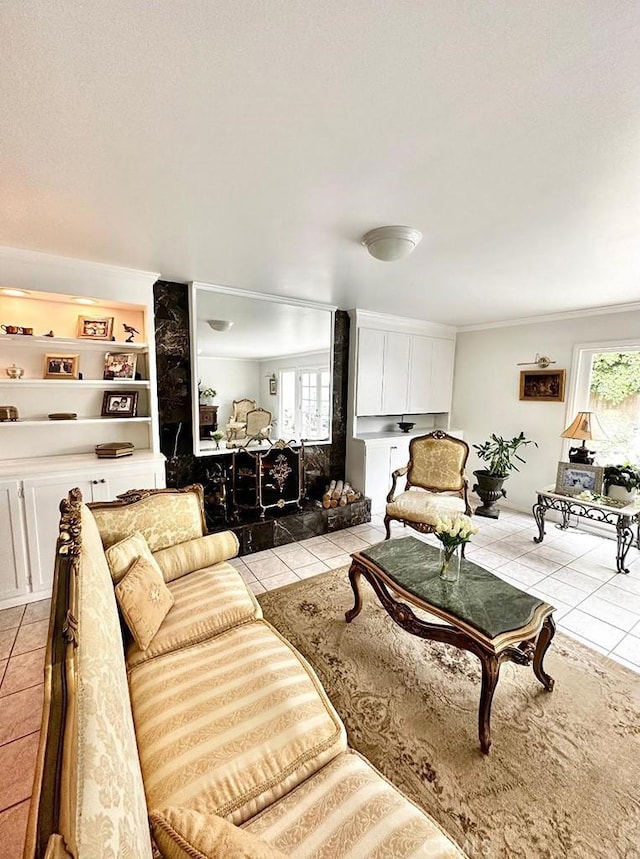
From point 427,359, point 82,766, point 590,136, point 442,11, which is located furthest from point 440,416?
point 82,766

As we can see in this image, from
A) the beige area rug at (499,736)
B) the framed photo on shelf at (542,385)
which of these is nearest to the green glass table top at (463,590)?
the beige area rug at (499,736)

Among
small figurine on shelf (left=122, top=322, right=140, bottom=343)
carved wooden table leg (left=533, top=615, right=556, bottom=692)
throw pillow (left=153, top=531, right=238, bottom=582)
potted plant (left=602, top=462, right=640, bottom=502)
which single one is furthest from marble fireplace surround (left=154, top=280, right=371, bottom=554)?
potted plant (left=602, top=462, right=640, bottom=502)

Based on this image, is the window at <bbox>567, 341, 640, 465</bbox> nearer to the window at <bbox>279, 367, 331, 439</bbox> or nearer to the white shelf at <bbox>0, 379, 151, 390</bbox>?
the window at <bbox>279, 367, 331, 439</bbox>

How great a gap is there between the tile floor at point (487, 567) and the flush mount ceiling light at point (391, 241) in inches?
96.7

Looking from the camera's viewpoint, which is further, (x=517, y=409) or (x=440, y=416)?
(x=440, y=416)

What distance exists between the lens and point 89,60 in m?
1.03

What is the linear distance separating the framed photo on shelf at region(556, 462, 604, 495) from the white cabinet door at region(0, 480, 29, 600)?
461cm

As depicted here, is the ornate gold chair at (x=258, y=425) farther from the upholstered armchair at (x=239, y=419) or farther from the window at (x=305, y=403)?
the window at (x=305, y=403)

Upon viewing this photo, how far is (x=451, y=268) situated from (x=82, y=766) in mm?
3084

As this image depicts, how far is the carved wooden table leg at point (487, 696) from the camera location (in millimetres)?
1559

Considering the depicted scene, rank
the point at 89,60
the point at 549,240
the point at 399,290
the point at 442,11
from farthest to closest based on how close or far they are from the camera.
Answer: the point at 399,290 → the point at 549,240 → the point at 89,60 → the point at 442,11

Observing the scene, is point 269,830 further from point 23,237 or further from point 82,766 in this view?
point 23,237

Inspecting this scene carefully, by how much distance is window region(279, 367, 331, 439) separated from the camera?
158 inches

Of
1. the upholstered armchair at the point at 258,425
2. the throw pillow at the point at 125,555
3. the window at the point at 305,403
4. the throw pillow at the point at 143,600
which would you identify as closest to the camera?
the throw pillow at the point at 143,600
